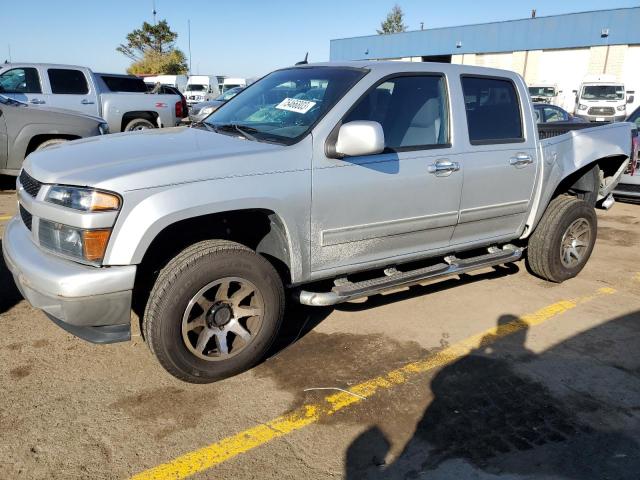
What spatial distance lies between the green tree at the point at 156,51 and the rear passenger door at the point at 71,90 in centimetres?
4638

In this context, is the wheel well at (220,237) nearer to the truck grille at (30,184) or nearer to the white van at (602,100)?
the truck grille at (30,184)

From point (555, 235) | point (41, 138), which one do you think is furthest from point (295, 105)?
point (41, 138)

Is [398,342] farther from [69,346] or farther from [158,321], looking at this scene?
[69,346]

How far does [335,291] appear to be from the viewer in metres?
3.49

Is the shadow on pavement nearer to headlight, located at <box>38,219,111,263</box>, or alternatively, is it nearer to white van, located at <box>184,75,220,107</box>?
headlight, located at <box>38,219,111,263</box>

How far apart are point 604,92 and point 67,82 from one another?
22536 mm

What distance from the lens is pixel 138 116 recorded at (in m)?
11.9

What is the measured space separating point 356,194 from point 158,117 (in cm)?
1003

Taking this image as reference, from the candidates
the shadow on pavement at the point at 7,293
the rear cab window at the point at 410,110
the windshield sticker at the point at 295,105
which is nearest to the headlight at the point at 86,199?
the windshield sticker at the point at 295,105

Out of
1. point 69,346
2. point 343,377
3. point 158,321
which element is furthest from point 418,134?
point 69,346

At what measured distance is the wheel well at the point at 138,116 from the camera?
11.7 meters

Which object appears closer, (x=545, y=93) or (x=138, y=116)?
(x=138, y=116)

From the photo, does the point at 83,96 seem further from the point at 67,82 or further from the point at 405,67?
the point at 405,67

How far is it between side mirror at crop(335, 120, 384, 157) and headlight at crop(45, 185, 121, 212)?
130cm
